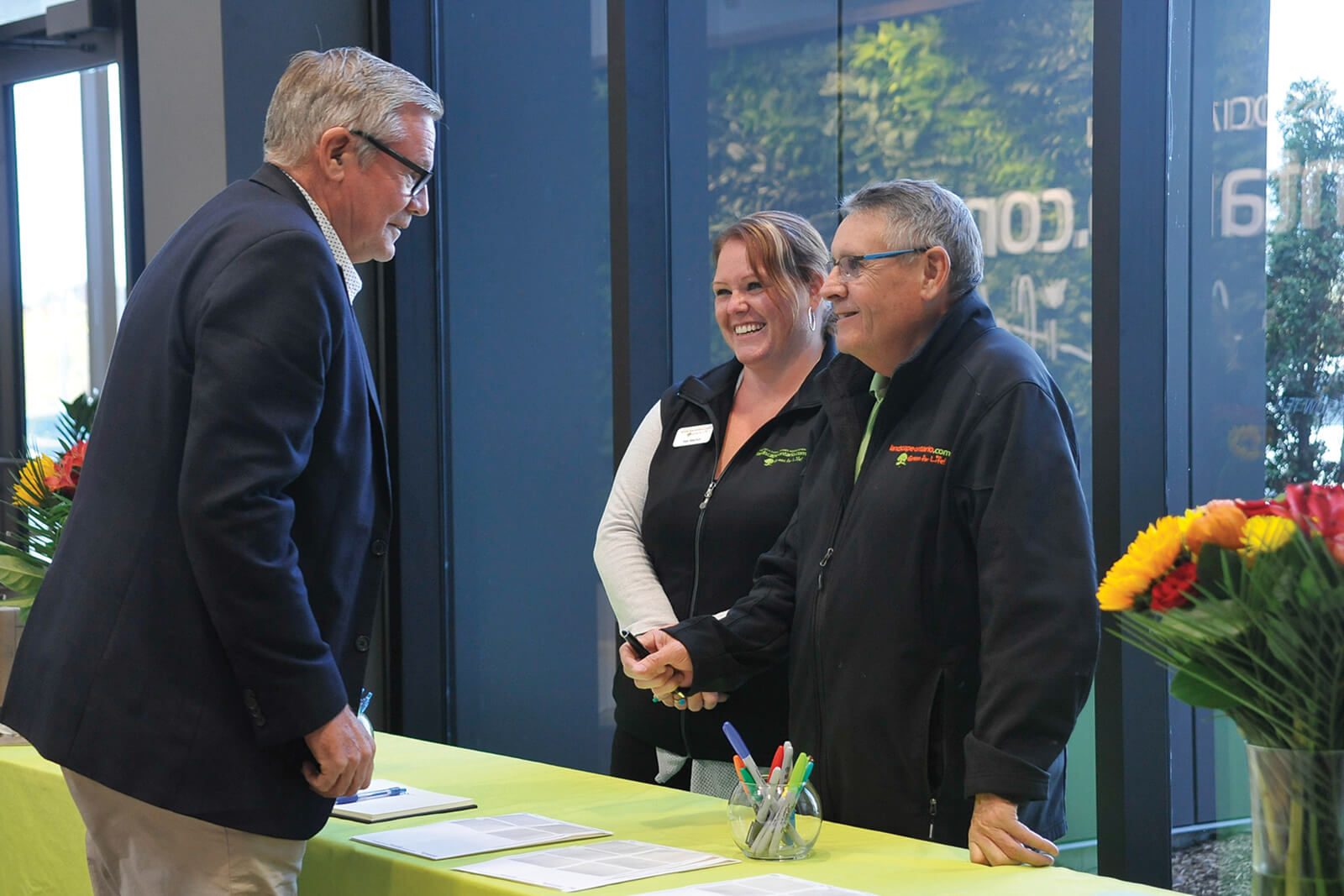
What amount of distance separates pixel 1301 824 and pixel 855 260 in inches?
50.4

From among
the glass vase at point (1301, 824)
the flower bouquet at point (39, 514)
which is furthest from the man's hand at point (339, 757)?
the flower bouquet at point (39, 514)

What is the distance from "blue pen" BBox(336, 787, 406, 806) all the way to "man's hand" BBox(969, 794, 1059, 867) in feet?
3.29

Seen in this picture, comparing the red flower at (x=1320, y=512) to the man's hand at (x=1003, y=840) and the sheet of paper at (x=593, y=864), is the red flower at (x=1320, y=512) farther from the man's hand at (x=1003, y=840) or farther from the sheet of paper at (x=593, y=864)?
the sheet of paper at (x=593, y=864)

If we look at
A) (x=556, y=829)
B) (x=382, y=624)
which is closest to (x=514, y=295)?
(x=382, y=624)

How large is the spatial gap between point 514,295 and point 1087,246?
212 centimetres

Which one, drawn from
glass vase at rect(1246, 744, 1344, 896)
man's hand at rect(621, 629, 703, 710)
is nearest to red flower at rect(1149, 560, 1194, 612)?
glass vase at rect(1246, 744, 1344, 896)

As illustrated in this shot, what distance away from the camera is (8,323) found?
616 centimetres

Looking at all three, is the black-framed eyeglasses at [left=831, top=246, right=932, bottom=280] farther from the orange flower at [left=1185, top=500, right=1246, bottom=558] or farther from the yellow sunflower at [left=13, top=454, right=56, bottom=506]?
the yellow sunflower at [left=13, top=454, right=56, bottom=506]

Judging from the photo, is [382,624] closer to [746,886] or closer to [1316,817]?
[746,886]

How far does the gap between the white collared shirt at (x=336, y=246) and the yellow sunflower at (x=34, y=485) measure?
1.52 metres

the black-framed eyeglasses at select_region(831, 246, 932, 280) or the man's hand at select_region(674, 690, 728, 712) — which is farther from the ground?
the black-framed eyeglasses at select_region(831, 246, 932, 280)

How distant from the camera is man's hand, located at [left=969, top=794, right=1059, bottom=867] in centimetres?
184

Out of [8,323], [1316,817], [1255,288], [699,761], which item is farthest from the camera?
[8,323]

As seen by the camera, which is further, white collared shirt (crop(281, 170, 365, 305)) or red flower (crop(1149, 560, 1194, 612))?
white collared shirt (crop(281, 170, 365, 305))
